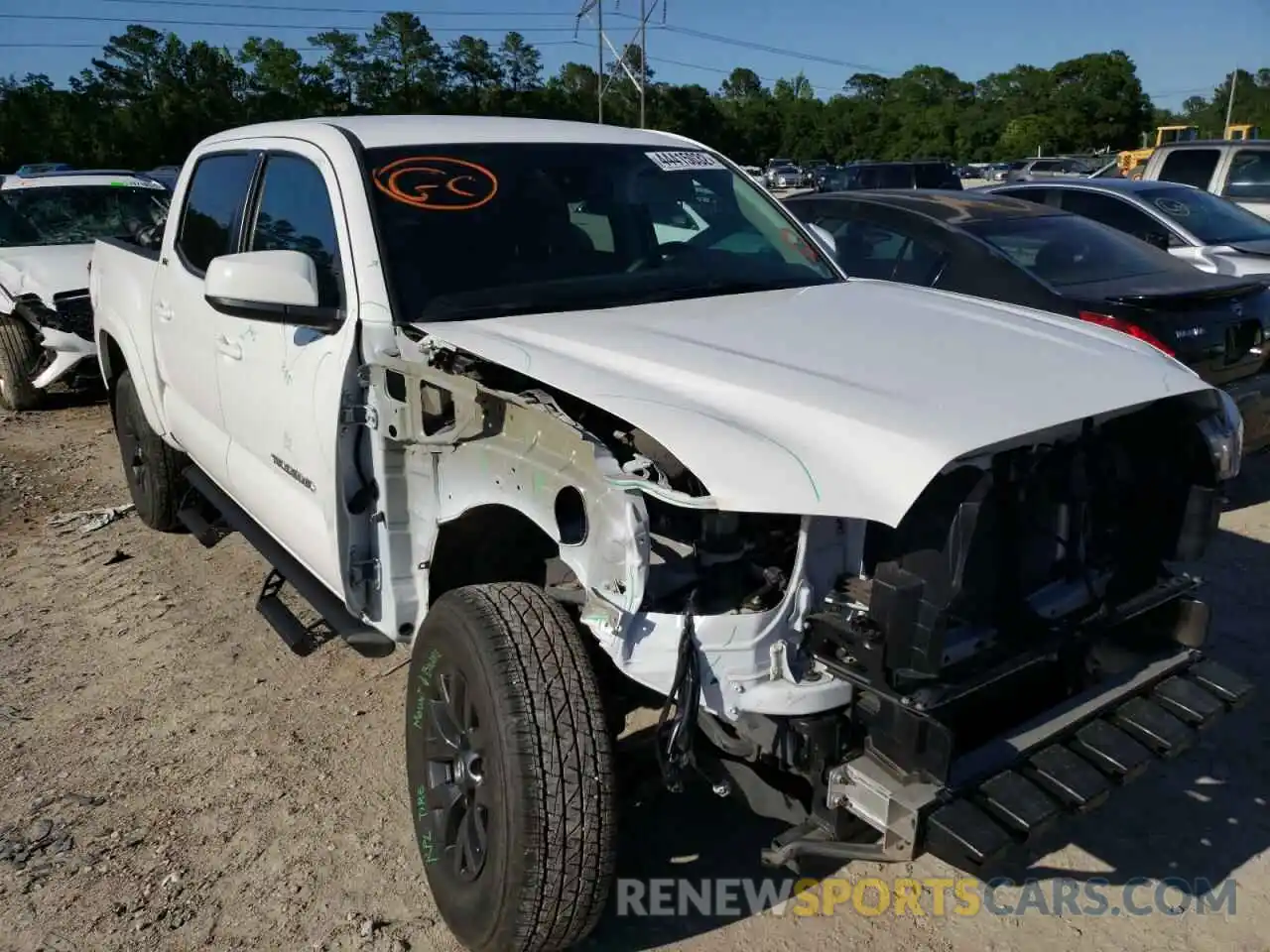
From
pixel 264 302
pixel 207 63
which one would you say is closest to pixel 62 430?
pixel 264 302

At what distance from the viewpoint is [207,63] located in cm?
5794

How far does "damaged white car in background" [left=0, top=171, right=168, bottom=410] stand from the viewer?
8.10 metres

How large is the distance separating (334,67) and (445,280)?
7487 centimetres

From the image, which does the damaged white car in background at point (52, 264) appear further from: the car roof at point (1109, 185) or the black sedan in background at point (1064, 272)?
the car roof at point (1109, 185)

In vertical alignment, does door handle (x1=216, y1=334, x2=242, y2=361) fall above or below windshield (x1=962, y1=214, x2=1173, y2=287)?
below

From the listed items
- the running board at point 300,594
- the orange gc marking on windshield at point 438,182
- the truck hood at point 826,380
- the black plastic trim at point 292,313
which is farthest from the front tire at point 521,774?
the orange gc marking on windshield at point 438,182

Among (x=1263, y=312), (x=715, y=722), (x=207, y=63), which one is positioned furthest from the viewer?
(x=207, y=63)

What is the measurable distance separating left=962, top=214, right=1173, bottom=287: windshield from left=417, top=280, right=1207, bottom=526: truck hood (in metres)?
2.97

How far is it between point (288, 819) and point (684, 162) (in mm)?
2654

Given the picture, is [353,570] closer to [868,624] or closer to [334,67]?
[868,624]

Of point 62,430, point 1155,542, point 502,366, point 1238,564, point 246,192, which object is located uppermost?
point 246,192

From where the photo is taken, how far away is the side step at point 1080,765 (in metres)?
2.06

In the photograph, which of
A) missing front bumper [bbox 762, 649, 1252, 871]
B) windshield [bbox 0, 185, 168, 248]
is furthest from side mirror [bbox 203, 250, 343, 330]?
windshield [bbox 0, 185, 168, 248]

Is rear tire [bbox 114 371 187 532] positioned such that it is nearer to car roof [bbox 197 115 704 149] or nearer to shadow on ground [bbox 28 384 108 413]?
car roof [bbox 197 115 704 149]
